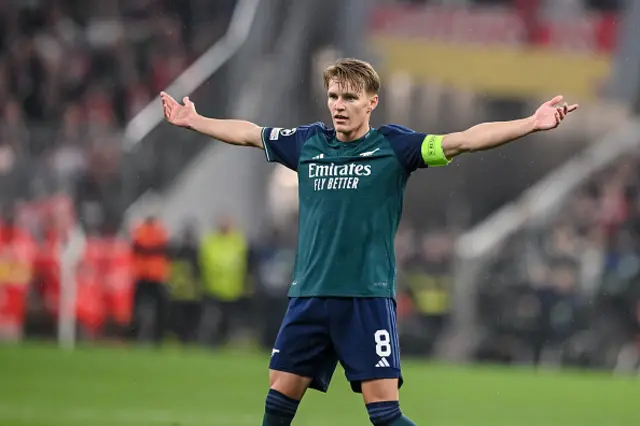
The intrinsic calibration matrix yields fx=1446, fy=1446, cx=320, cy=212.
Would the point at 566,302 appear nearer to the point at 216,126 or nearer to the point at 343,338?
the point at 216,126

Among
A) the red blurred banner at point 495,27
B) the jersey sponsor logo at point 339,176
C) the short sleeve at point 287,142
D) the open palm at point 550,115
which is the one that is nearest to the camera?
the open palm at point 550,115

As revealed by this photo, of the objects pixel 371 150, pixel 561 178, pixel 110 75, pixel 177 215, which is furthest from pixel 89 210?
pixel 371 150

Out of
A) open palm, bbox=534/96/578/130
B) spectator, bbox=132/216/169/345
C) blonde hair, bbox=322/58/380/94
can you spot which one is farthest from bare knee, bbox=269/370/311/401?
spectator, bbox=132/216/169/345

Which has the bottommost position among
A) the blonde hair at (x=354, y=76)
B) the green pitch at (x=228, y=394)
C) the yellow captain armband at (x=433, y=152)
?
the green pitch at (x=228, y=394)

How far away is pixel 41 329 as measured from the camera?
18203 mm

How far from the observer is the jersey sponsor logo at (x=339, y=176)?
245 inches

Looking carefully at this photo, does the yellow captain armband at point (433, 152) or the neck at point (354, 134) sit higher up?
the neck at point (354, 134)

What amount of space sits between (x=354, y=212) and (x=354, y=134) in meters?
0.36

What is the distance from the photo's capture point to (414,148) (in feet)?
20.4

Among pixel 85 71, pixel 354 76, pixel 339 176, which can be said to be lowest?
pixel 339 176

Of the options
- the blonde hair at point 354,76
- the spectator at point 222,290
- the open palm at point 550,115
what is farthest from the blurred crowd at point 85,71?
the open palm at point 550,115

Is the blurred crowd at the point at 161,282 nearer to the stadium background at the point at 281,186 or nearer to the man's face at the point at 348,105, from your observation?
the stadium background at the point at 281,186

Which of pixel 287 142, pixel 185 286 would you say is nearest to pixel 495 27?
pixel 185 286

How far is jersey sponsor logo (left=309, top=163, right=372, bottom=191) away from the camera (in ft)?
20.4
